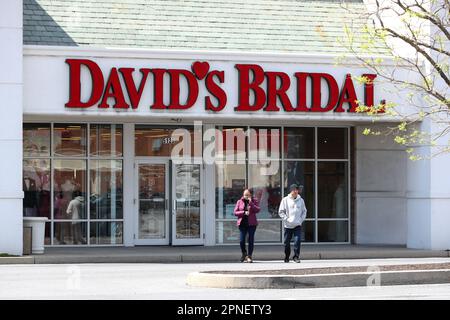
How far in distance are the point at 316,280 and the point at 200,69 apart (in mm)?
9485

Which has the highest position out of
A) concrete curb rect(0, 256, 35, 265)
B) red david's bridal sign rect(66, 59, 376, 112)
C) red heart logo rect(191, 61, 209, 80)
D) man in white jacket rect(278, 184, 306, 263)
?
red heart logo rect(191, 61, 209, 80)

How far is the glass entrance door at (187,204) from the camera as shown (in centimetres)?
2722

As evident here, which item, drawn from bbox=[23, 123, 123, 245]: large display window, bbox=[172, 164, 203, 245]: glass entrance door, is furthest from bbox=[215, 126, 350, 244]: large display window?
bbox=[23, 123, 123, 245]: large display window

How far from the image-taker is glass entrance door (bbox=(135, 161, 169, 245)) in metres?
27.1

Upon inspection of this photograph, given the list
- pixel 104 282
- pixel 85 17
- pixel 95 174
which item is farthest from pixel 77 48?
pixel 104 282

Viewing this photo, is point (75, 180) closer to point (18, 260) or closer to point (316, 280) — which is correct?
point (18, 260)

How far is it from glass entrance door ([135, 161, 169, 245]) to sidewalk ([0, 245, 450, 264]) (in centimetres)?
72

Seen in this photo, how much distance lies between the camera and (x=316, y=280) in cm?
1622

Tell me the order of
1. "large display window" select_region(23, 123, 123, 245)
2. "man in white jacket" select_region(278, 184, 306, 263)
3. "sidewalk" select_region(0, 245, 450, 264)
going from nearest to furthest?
1. "man in white jacket" select_region(278, 184, 306, 263)
2. "sidewalk" select_region(0, 245, 450, 264)
3. "large display window" select_region(23, 123, 123, 245)

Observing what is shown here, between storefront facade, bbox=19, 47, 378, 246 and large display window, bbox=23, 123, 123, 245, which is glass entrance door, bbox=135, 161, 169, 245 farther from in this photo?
large display window, bbox=23, 123, 123, 245

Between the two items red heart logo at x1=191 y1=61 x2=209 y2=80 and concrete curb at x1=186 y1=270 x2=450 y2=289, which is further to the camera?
red heart logo at x1=191 y1=61 x2=209 y2=80

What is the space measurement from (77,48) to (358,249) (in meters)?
9.22

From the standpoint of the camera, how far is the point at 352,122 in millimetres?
27531

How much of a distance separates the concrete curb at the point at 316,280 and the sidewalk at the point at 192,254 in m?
6.41
